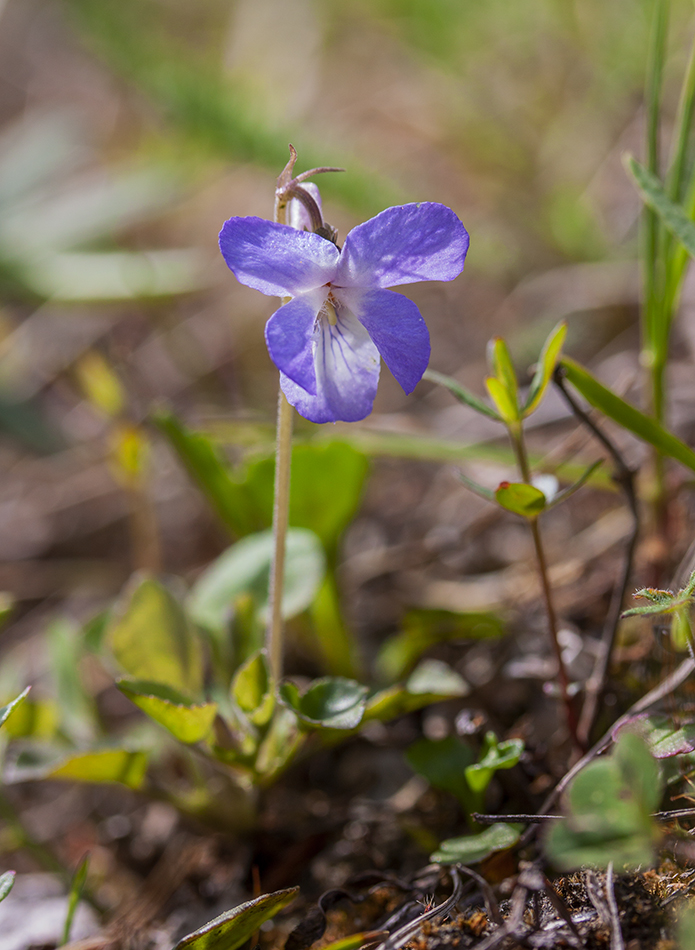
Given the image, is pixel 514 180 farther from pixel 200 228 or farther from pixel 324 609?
pixel 324 609

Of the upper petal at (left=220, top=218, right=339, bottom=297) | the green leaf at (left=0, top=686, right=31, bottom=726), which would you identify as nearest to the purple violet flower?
the upper petal at (left=220, top=218, right=339, bottom=297)

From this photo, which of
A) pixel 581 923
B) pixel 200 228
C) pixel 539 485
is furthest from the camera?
pixel 200 228

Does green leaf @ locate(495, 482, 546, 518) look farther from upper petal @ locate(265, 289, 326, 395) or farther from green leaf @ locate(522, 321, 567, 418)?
upper petal @ locate(265, 289, 326, 395)

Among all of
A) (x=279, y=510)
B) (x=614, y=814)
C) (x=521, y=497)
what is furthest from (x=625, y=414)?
(x=614, y=814)

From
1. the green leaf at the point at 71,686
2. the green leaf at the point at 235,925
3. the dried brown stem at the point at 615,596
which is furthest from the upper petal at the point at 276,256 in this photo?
the green leaf at the point at 71,686

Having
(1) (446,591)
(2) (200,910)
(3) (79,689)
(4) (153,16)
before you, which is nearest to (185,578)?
(3) (79,689)

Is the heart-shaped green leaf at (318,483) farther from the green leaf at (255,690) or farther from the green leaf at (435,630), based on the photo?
the green leaf at (255,690)

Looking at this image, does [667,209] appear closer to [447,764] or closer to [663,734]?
[663,734]
